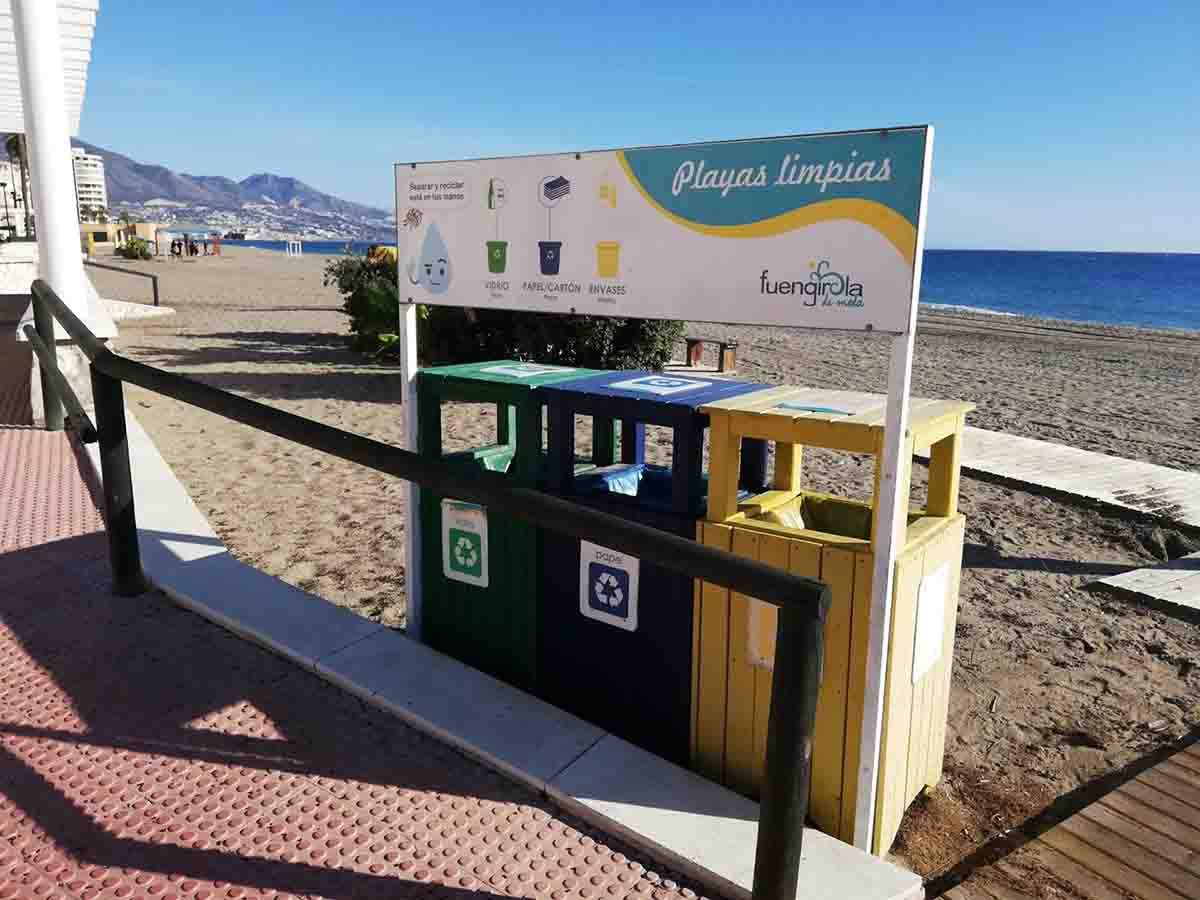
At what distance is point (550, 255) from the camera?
306 cm

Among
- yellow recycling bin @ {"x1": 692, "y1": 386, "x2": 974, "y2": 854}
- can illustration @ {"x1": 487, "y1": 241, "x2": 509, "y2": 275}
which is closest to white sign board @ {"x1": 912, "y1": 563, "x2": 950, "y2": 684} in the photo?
yellow recycling bin @ {"x1": 692, "y1": 386, "x2": 974, "y2": 854}

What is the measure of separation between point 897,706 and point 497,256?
2008 mm

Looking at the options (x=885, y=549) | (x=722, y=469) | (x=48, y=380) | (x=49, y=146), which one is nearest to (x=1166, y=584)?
(x=885, y=549)

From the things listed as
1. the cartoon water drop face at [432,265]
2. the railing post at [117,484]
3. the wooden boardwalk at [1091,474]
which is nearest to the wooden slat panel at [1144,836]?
the cartoon water drop face at [432,265]

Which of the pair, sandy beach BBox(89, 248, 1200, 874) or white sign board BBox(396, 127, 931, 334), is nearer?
white sign board BBox(396, 127, 931, 334)

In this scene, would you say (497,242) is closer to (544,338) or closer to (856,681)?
(856,681)

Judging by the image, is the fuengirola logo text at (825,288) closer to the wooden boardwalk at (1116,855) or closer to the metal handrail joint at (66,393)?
the wooden boardwalk at (1116,855)

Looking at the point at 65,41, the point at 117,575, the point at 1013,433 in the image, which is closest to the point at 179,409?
the point at 65,41

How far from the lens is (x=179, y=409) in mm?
9430

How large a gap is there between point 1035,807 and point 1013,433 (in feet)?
25.3

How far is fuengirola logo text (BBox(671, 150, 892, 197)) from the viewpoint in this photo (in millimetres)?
2309

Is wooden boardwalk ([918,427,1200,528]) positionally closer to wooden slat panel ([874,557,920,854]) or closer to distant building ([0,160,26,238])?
wooden slat panel ([874,557,920,854])

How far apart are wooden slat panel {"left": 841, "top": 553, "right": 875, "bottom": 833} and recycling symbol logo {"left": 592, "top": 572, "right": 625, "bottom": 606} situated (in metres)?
0.79

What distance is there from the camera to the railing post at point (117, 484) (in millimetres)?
3559
